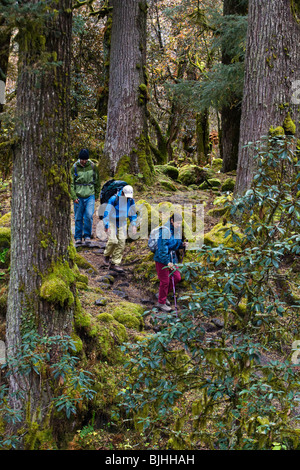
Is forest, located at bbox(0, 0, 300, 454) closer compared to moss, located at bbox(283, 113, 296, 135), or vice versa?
forest, located at bbox(0, 0, 300, 454)

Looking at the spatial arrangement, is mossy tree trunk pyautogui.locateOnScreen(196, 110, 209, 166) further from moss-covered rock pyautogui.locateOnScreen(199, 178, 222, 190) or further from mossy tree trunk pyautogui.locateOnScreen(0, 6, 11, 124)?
mossy tree trunk pyautogui.locateOnScreen(0, 6, 11, 124)

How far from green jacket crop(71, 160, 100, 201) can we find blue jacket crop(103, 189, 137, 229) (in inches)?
35.3

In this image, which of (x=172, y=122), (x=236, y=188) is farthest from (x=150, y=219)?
(x=172, y=122)

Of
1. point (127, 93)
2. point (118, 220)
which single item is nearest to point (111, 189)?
point (118, 220)

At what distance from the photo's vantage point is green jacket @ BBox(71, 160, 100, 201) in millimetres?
8609

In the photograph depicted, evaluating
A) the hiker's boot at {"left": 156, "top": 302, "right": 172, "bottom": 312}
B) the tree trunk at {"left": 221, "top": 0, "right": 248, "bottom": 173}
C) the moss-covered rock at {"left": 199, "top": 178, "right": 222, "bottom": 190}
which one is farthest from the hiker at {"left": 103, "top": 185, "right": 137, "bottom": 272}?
the tree trunk at {"left": 221, "top": 0, "right": 248, "bottom": 173}

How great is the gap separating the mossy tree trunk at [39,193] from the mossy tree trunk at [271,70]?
4.23m

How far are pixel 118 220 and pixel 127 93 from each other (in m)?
4.69

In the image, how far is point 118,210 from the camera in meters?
Result: 8.02

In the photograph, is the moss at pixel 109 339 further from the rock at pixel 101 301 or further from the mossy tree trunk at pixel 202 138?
the mossy tree trunk at pixel 202 138

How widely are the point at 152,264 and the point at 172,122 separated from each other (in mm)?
14909

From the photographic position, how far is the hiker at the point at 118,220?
7.95 m

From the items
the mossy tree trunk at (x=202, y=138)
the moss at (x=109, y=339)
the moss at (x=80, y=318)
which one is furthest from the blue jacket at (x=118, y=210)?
the mossy tree trunk at (x=202, y=138)

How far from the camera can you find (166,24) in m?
21.0
